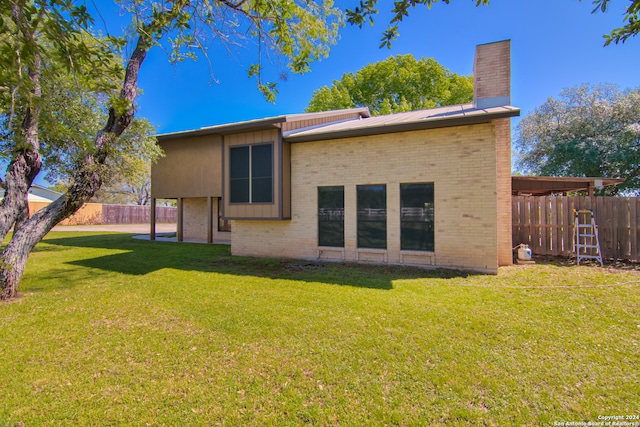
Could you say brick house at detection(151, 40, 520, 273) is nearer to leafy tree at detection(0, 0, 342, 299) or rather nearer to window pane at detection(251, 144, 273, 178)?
window pane at detection(251, 144, 273, 178)

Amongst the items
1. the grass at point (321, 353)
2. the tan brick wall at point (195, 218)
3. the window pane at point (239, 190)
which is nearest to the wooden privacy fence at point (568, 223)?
the grass at point (321, 353)

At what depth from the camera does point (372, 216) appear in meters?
8.81

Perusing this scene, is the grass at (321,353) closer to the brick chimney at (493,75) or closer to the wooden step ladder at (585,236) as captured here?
the wooden step ladder at (585,236)

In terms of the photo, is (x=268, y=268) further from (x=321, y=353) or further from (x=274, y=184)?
(x=321, y=353)

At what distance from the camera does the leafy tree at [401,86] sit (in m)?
24.4

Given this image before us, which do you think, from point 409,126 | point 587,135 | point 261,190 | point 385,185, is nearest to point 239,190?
point 261,190

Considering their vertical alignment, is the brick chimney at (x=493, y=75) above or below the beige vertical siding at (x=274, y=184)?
above

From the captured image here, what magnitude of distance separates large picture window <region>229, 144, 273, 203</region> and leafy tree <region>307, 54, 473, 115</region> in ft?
51.6

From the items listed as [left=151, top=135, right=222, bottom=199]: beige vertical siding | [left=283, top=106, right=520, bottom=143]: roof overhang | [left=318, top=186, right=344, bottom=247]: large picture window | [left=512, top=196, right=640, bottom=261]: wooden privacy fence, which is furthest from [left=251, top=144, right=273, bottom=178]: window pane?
[left=512, top=196, right=640, bottom=261]: wooden privacy fence

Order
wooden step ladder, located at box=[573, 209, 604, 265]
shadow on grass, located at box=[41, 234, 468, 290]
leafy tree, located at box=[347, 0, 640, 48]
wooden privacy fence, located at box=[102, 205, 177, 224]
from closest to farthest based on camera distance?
leafy tree, located at box=[347, 0, 640, 48], shadow on grass, located at box=[41, 234, 468, 290], wooden step ladder, located at box=[573, 209, 604, 265], wooden privacy fence, located at box=[102, 205, 177, 224]

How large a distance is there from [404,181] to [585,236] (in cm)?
540

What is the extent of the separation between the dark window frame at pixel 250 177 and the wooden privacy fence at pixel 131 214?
29873 mm

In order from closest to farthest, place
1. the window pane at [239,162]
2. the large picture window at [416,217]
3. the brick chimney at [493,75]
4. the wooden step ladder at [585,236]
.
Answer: the large picture window at [416,217], the wooden step ladder at [585,236], the brick chimney at [493,75], the window pane at [239,162]

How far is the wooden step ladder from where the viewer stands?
842 cm
